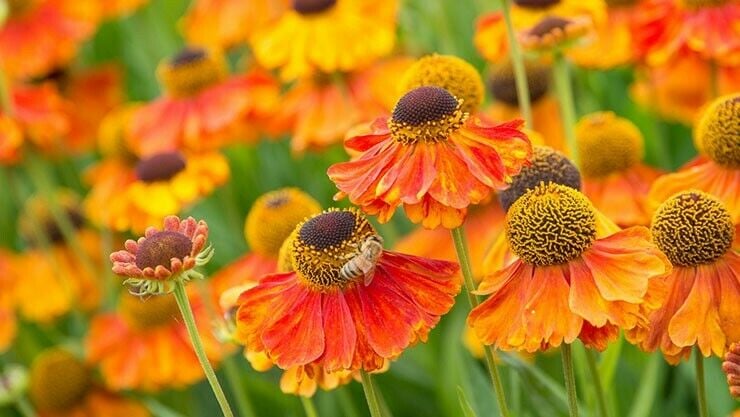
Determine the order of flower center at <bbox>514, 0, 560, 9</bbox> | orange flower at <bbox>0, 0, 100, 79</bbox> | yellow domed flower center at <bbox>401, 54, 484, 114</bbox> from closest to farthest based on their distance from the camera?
yellow domed flower center at <bbox>401, 54, 484, 114</bbox> → flower center at <bbox>514, 0, 560, 9</bbox> → orange flower at <bbox>0, 0, 100, 79</bbox>

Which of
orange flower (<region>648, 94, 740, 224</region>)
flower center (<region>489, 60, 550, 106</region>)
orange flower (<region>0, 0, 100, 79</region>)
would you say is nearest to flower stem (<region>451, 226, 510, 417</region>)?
orange flower (<region>648, 94, 740, 224</region>)

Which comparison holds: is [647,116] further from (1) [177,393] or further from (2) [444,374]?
(1) [177,393]

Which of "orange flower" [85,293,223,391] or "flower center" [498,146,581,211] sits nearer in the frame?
"flower center" [498,146,581,211]

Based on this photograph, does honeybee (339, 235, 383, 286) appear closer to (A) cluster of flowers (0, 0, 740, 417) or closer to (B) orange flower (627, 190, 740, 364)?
(A) cluster of flowers (0, 0, 740, 417)

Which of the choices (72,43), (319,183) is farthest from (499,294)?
(72,43)

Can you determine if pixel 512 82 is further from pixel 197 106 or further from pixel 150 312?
pixel 150 312

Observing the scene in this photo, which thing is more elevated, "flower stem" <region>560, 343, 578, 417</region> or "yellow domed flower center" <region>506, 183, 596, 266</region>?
"yellow domed flower center" <region>506, 183, 596, 266</region>
